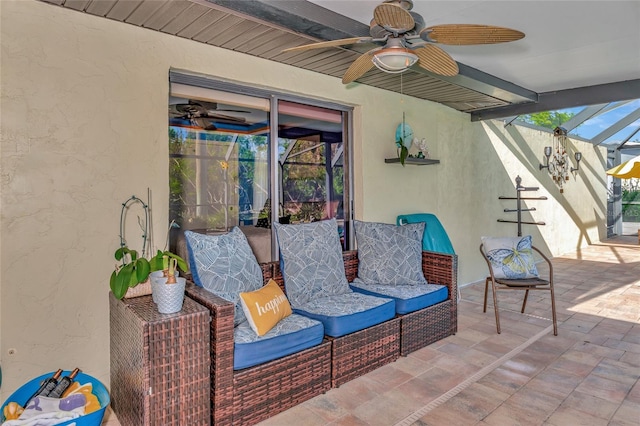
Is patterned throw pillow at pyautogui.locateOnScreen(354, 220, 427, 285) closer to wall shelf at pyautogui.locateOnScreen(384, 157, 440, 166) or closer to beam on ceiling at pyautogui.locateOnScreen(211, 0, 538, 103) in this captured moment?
wall shelf at pyautogui.locateOnScreen(384, 157, 440, 166)

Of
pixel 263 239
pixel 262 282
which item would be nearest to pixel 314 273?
pixel 262 282

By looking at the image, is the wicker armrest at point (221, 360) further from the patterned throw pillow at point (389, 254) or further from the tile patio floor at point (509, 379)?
the patterned throw pillow at point (389, 254)

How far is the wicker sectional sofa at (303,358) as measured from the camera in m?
2.04

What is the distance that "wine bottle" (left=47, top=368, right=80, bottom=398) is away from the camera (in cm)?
200

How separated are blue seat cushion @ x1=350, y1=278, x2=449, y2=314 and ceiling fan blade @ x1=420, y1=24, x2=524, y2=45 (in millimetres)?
1877

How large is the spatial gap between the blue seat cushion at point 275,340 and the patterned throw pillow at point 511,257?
220 cm

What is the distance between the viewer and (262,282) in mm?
2732

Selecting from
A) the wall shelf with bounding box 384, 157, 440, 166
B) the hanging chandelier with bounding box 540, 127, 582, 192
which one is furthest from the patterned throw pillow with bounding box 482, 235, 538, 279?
the hanging chandelier with bounding box 540, 127, 582, 192

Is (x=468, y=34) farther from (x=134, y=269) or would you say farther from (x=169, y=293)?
(x=134, y=269)

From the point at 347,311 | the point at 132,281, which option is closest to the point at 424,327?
the point at 347,311

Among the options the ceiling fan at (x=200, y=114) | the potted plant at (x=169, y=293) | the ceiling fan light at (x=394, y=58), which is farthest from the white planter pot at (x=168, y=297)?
the ceiling fan light at (x=394, y=58)

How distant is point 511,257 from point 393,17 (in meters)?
2.79

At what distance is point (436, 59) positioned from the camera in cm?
253

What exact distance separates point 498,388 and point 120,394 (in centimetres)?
238
